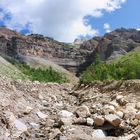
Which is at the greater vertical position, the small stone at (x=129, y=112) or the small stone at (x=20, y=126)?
the small stone at (x=129, y=112)

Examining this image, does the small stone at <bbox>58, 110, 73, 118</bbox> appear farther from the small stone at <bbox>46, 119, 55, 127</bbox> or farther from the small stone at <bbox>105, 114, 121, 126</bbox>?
the small stone at <bbox>105, 114, 121, 126</bbox>

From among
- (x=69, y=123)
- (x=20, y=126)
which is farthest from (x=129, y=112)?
(x=20, y=126)

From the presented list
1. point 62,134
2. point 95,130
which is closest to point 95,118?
point 95,130

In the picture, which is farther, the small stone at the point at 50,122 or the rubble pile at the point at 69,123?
the small stone at the point at 50,122

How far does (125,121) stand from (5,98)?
→ 6.78m

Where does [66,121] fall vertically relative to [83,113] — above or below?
below

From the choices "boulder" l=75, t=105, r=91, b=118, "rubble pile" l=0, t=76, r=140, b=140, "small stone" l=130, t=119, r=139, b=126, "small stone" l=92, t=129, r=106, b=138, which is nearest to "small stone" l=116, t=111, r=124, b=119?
"rubble pile" l=0, t=76, r=140, b=140

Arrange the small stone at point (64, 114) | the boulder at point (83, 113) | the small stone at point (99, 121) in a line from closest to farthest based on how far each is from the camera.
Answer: the small stone at point (99, 121), the boulder at point (83, 113), the small stone at point (64, 114)

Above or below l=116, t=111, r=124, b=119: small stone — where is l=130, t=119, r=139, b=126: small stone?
below

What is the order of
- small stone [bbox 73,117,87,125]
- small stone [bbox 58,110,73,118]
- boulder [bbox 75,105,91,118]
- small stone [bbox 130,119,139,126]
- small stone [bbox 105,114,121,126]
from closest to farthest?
1. small stone [bbox 130,119,139,126]
2. small stone [bbox 105,114,121,126]
3. small stone [bbox 73,117,87,125]
4. boulder [bbox 75,105,91,118]
5. small stone [bbox 58,110,73,118]

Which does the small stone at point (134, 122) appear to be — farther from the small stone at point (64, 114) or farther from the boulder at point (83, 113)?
the small stone at point (64, 114)

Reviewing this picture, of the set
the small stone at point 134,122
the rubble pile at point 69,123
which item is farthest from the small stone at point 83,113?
the small stone at point 134,122

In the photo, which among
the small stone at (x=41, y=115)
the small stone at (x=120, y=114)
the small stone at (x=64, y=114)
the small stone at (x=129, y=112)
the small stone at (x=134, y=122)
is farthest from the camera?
the small stone at (x=41, y=115)

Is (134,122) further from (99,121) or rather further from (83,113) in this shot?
(83,113)
